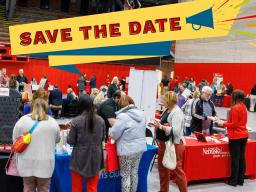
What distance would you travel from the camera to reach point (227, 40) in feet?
75.5

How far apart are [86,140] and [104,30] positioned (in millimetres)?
1118

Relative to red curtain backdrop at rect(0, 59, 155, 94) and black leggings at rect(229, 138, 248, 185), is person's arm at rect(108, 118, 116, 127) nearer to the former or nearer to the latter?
black leggings at rect(229, 138, 248, 185)

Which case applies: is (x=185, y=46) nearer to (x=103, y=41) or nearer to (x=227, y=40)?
(x=227, y=40)

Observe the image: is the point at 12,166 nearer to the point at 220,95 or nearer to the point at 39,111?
the point at 39,111

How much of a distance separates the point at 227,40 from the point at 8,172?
828 inches

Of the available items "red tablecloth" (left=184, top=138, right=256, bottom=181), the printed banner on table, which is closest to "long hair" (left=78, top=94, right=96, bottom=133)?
the printed banner on table

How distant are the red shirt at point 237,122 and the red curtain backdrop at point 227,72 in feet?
52.8

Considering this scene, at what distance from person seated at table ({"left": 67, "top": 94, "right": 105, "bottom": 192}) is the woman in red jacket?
249 cm

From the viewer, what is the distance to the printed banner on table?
3.66 metres

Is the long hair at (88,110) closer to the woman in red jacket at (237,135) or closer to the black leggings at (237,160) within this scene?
the woman in red jacket at (237,135)

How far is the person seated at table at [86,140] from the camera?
3.70 m

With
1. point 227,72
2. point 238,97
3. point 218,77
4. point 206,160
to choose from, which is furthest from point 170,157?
point 218,77

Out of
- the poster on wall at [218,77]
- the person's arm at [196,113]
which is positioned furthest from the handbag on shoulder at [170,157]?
the poster on wall at [218,77]

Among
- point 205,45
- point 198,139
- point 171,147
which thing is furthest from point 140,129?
point 205,45
